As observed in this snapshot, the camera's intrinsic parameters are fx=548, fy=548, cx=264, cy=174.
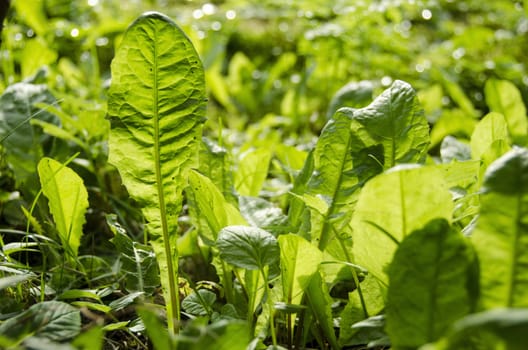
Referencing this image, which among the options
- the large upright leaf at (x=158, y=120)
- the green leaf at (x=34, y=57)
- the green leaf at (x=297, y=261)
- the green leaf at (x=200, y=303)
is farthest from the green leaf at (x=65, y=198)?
the green leaf at (x=34, y=57)


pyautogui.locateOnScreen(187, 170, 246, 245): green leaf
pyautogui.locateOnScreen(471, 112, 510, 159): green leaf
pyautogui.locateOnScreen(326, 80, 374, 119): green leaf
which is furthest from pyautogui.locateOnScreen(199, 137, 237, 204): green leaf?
pyautogui.locateOnScreen(471, 112, 510, 159): green leaf

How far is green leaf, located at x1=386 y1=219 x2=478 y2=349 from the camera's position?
57 centimetres

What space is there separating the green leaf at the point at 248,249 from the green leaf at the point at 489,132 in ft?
1.46

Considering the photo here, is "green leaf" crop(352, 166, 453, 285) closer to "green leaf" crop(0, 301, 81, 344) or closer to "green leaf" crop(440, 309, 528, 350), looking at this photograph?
"green leaf" crop(440, 309, 528, 350)

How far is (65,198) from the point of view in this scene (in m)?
0.88

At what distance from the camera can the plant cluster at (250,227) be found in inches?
22.0

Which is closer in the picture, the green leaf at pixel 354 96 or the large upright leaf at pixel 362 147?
the large upright leaf at pixel 362 147

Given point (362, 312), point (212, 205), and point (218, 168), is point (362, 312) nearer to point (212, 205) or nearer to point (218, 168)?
point (212, 205)

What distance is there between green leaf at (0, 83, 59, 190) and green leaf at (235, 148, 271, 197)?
0.41 metres

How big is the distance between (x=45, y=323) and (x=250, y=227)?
271 mm

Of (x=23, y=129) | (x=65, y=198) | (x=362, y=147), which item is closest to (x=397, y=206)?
(x=362, y=147)

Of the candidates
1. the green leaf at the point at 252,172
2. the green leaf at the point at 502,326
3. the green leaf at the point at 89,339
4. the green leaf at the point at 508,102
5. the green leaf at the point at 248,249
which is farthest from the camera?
the green leaf at the point at 508,102

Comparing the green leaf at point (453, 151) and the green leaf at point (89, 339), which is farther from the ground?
the green leaf at point (453, 151)

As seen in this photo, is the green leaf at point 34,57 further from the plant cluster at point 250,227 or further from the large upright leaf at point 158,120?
the large upright leaf at point 158,120
